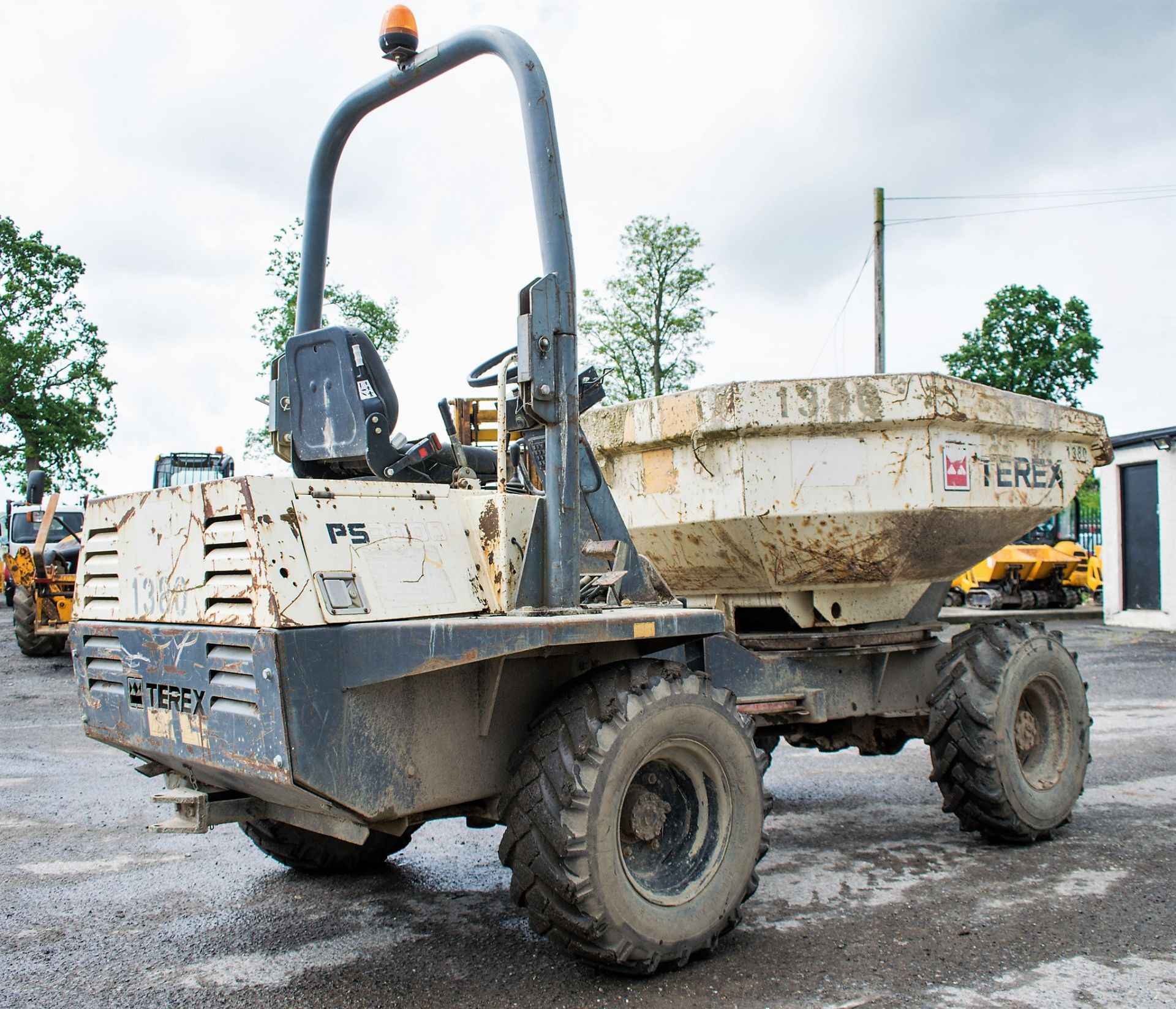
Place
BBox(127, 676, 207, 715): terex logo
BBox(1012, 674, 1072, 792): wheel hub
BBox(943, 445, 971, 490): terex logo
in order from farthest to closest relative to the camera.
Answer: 1. BBox(1012, 674, 1072, 792): wheel hub
2. BBox(943, 445, 971, 490): terex logo
3. BBox(127, 676, 207, 715): terex logo

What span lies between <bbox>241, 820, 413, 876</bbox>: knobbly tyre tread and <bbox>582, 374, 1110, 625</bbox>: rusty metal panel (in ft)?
6.46

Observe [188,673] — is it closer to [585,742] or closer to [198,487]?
[198,487]

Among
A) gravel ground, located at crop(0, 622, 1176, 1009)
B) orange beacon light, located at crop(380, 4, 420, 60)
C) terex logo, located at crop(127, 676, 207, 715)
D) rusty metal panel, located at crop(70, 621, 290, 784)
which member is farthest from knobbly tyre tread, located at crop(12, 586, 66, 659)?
orange beacon light, located at crop(380, 4, 420, 60)

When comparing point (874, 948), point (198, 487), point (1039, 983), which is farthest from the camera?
point (874, 948)

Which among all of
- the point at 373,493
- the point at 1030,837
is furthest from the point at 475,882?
the point at 1030,837

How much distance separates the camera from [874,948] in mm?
3848

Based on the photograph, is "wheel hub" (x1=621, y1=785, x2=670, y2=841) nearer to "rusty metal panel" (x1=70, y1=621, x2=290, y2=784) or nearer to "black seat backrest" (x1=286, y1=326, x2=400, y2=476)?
"rusty metal panel" (x1=70, y1=621, x2=290, y2=784)

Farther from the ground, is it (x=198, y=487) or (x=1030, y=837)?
(x=198, y=487)

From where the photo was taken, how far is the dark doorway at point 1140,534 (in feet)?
55.6

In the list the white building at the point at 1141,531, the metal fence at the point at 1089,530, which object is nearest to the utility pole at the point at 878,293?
the white building at the point at 1141,531

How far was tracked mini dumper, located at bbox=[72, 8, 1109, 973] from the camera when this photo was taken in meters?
3.12

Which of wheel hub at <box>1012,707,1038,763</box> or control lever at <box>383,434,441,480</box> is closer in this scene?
control lever at <box>383,434,441,480</box>

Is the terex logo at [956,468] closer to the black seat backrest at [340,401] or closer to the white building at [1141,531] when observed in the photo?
the black seat backrest at [340,401]

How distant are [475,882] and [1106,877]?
278cm
